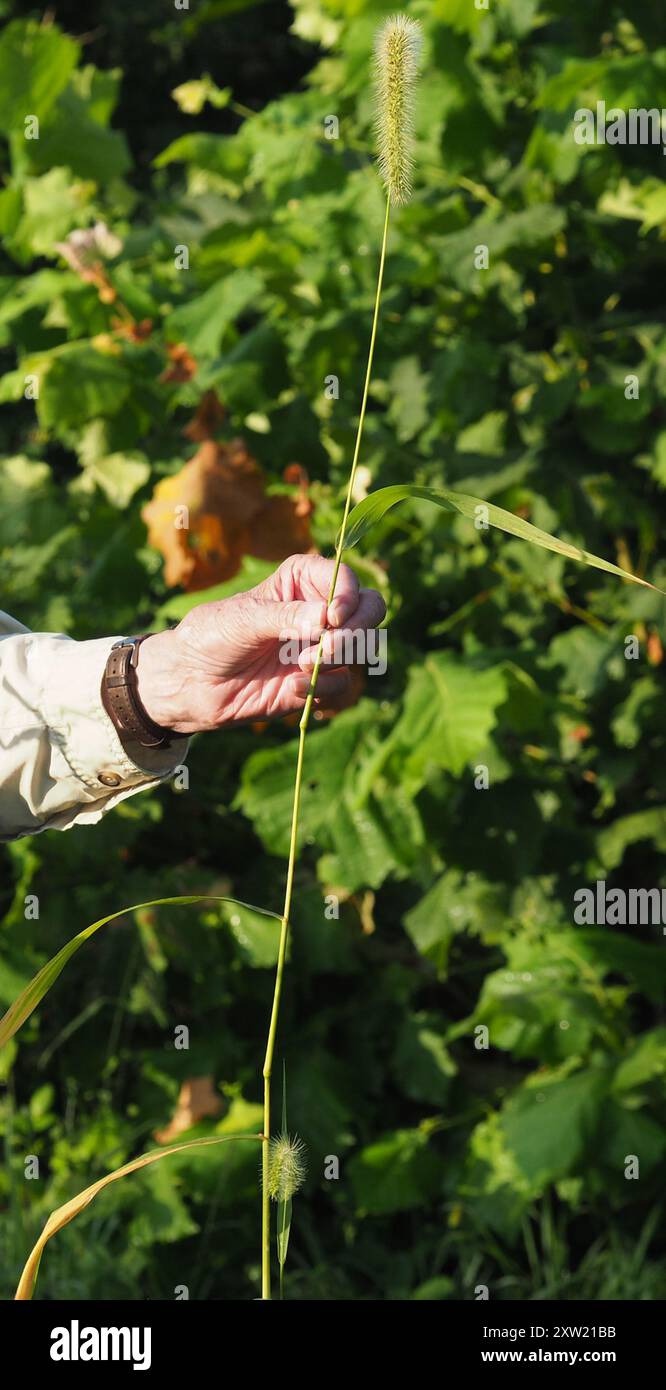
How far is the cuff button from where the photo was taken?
159 centimetres

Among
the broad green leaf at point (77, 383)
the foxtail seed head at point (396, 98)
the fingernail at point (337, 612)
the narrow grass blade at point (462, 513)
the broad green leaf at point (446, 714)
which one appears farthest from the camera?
the broad green leaf at point (77, 383)

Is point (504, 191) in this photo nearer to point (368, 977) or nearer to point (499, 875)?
point (499, 875)

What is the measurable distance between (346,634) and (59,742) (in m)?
0.45

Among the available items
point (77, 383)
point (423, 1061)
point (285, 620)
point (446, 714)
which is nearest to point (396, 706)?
point (446, 714)

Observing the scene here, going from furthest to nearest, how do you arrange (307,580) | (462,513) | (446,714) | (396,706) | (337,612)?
(396,706), (446,714), (307,580), (337,612), (462,513)

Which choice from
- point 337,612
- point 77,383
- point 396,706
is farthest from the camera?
point 77,383

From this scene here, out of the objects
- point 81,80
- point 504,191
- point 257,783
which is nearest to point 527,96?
point 504,191

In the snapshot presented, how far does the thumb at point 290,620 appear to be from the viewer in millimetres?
1281

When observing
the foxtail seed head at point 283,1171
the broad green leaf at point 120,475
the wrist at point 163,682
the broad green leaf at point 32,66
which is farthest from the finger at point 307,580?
the broad green leaf at point 32,66

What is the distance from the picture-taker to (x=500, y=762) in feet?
8.82

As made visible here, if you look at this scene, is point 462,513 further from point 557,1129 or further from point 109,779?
point 557,1129

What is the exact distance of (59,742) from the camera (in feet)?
5.28

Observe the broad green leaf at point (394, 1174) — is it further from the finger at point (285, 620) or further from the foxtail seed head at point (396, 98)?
the foxtail seed head at point (396, 98)

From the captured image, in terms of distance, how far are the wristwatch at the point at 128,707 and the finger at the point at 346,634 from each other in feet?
0.69
